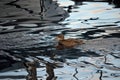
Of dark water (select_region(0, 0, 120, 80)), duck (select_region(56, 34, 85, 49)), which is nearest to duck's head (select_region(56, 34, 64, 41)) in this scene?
duck (select_region(56, 34, 85, 49))

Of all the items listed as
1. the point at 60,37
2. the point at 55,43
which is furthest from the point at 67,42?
the point at 60,37

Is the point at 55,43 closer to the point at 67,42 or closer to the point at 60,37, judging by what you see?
the point at 67,42

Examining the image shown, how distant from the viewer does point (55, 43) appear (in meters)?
7.00

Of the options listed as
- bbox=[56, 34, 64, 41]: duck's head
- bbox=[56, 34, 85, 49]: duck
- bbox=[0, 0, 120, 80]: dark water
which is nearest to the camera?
bbox=[0, 0, 120, 80]: dark water

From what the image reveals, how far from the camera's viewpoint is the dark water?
17.1 feet

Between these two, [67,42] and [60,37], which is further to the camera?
[60,37]

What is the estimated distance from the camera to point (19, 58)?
240 inches

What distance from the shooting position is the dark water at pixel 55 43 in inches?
205

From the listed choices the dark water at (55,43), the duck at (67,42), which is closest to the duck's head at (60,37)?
the duck at (67,42)

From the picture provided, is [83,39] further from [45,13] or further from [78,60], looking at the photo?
[45,13]

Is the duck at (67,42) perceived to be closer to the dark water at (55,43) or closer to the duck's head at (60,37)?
the duck's head at (60,37)

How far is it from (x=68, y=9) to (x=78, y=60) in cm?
605

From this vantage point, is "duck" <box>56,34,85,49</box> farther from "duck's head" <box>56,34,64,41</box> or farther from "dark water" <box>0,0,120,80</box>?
"dark water" <box>0,0,120,80</box>

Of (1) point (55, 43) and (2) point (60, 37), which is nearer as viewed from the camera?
(1) point (55, 43)
